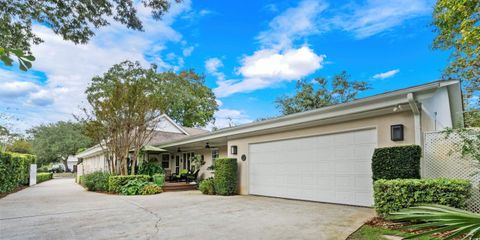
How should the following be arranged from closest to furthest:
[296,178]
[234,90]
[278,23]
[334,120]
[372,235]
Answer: [372,235] → [334,120] → [296,178] → [278,23] → [234,90]

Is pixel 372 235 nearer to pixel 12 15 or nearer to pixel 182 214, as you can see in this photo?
pixel 182 214

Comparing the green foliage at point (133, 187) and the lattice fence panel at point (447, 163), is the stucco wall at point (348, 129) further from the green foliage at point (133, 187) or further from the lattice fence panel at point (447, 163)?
the green foliage at point (133, 187)

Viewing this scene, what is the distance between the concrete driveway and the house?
85 centimetres

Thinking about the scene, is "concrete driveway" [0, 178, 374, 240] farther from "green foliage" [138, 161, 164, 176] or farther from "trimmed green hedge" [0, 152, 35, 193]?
"green foliage" [138, 161, 164, 176]

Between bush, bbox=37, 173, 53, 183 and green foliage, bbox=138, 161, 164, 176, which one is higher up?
green foliage, bbox=138, 161, 164, 176

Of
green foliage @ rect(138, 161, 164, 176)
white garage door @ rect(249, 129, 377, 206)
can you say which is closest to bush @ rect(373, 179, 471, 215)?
white garage door @ rect(249, 129, 377, 206)

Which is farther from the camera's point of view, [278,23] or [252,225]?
[278,23]

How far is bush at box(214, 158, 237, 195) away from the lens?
11.2 meters

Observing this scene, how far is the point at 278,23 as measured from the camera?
1298 centimetres

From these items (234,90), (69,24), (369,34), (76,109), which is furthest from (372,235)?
(234,90)

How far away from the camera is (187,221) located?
6.26 m

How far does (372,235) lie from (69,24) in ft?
24.9

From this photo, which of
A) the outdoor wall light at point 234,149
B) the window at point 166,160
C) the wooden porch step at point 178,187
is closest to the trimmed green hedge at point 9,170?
the wooden porch step at point 178,187

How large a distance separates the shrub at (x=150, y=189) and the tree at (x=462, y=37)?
12586mm
